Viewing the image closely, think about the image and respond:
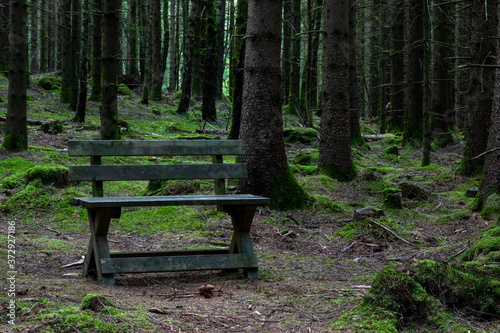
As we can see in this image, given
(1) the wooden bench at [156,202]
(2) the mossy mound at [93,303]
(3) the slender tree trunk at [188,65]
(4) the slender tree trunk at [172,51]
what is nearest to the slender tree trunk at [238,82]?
(1) the wooden bench at [156,202]

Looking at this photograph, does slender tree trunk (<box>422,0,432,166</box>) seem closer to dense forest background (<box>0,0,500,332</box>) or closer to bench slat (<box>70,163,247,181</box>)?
dense forest background (<box>0,0,500,332</box>)

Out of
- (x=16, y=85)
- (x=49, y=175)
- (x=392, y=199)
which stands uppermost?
(x=16, y=85)

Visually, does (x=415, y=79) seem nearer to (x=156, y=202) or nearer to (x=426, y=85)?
(x=426, y=85)

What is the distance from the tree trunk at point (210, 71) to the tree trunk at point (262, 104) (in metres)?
9.34

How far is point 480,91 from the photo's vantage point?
9812 mm

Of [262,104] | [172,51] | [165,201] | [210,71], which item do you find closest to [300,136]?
[210,71]

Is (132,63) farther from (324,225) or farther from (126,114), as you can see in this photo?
(324,225)

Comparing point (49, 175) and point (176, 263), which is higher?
point (49, 175)

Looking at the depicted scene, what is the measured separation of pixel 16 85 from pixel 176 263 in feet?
23.6

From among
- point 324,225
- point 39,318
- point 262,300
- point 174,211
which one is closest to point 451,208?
point 324,225

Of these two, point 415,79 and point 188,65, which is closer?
point 415,79

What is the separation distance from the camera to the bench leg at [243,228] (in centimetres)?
496

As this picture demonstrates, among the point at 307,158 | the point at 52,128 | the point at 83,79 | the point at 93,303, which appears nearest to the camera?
the point at 93,303

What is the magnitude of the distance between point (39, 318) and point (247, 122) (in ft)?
16.4
